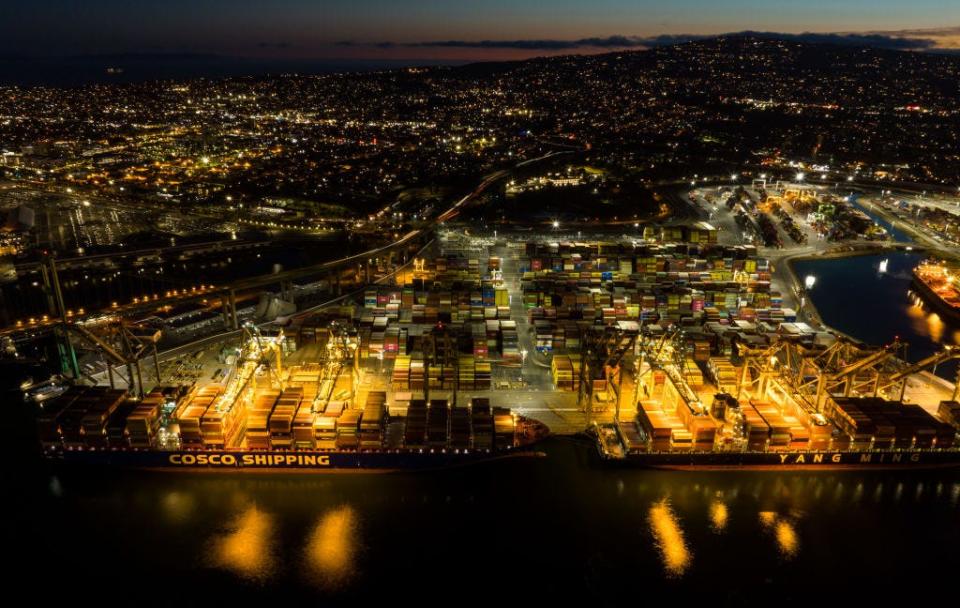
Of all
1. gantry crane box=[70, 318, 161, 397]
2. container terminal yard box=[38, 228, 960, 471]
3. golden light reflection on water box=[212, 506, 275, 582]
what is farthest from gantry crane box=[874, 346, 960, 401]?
gantry crane box=[70, 318, 161, 397]

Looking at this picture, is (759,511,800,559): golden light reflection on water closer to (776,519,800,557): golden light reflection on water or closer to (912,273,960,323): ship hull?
(776,519,800,557): golden light reflection on water

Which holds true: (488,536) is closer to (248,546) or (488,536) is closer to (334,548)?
(334,548)

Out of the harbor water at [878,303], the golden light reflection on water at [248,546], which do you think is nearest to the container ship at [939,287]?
the harbor water at [878,303]

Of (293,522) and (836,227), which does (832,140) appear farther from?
(293,522)

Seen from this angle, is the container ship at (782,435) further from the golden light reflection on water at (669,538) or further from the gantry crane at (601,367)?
the golden light reflection on water at (669,538)

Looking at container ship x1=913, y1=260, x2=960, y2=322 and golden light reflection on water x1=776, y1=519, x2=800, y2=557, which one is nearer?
golden light reflection on water x1=776, y1=519, x2=800, y2=557

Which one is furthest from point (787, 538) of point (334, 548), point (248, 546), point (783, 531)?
point (248, 546)
